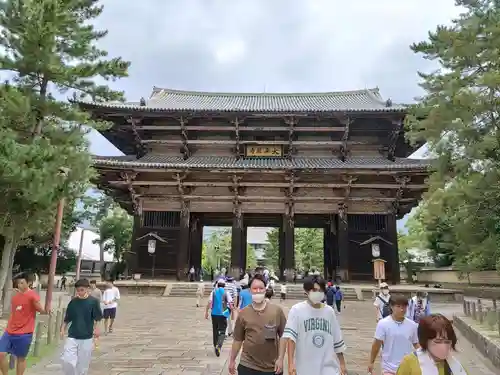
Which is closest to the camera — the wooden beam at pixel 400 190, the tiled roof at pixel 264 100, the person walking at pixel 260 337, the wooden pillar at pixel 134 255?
the person walking at pixel 260 337

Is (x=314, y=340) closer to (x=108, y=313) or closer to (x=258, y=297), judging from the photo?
A: (x=258, y=297)

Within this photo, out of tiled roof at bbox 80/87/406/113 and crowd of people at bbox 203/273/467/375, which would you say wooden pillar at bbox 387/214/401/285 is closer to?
tiled roof at bbox 80/87/406/113

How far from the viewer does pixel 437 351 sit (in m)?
2.65

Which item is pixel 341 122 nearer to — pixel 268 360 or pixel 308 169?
pixel 308 169

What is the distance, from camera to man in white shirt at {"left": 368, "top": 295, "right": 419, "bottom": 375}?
4.56 meters

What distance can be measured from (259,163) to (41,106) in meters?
13.9

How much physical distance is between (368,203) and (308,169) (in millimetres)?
4512

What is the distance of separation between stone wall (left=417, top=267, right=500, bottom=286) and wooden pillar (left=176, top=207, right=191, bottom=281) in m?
15.3

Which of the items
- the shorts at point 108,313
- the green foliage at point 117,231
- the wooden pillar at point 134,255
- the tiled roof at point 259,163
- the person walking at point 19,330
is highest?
the tiled roof at point 259,163

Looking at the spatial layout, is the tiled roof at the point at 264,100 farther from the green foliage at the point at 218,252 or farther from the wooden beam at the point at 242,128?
the green foliage at the point at 218,252

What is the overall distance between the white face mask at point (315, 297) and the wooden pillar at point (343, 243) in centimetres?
1980

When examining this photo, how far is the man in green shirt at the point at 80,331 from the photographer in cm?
573

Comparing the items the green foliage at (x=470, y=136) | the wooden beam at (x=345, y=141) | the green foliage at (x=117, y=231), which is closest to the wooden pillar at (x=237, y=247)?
the wooden beam at (x=345, y=141)

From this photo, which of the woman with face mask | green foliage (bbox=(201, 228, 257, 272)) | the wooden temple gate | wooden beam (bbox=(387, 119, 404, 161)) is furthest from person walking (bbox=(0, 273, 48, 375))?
green foliage (bbox=(201, 228, 257, 272))
